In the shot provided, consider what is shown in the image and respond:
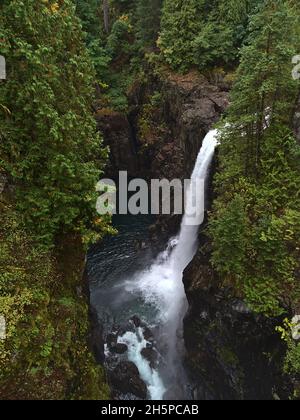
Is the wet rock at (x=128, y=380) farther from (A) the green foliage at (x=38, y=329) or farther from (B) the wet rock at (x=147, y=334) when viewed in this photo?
(A) the green foliage at (x=38, y=329)

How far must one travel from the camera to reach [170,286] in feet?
71.0

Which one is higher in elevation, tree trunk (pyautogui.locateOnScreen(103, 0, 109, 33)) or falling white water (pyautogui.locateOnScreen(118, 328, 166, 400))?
tree trunk (pyautogui.locateOnScreen(103, 0, 109, 33))

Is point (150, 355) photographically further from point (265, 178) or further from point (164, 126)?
point (164, 126)

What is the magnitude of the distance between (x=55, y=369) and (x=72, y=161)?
6025 mm

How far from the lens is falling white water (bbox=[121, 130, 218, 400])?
1747 centimetres

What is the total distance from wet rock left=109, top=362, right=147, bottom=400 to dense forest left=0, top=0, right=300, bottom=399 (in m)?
4.80

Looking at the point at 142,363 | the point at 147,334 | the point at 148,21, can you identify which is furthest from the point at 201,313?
the point at 148,21

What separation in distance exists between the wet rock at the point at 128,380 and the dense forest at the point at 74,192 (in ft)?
15.8

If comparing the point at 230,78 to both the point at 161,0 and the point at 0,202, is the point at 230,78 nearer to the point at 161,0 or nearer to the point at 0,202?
the point at 161,0

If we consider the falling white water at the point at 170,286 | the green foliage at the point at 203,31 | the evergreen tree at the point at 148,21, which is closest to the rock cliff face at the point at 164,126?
the green foliage at the point at 203,31

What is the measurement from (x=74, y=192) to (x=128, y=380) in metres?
9.87

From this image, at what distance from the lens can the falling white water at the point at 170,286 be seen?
688 inches

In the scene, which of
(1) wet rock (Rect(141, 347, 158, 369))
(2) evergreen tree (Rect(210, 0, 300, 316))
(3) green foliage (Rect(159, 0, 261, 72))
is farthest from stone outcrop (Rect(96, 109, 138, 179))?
(1) wet rock (Rect(141, 347, 158, 369))

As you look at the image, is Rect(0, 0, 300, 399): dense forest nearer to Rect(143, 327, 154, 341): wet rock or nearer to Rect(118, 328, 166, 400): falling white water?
Rect(118, 328, 166, 400): falling white water
